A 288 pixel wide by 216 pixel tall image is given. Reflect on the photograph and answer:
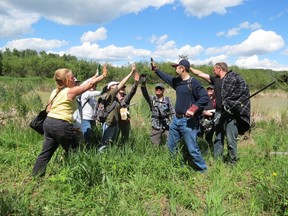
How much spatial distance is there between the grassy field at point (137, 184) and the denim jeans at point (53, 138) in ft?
0.55

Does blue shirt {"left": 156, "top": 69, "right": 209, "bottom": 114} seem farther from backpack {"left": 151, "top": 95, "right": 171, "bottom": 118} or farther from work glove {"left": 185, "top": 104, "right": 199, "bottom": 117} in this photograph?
backpack {"left": 151, "top": 95, "right": 171, "bottom": 118}

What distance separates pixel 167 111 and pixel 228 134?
1276 mm

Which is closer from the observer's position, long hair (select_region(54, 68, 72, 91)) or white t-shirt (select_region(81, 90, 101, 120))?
long hair (select_region(54, 68, 72, 91))

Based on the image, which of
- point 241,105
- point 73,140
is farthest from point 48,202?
point 241,105

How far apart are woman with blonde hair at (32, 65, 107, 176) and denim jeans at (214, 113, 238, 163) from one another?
88.5 inches

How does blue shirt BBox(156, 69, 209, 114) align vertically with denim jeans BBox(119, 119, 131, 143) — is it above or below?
above

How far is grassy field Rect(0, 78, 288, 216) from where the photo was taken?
11.3ft

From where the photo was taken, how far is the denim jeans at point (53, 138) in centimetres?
411

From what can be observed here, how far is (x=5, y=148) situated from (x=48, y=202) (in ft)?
8.29

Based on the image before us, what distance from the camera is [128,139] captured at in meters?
5.68

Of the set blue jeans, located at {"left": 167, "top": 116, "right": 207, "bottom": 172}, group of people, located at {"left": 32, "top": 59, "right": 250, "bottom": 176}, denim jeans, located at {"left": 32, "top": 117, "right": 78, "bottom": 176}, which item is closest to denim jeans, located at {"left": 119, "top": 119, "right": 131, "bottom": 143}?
group of people, located at {"left": 32, "top": 59, "right": 250, "bottom": 176}

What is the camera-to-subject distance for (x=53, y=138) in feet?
13.9

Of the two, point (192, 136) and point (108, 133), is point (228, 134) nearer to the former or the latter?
point (192, 136)

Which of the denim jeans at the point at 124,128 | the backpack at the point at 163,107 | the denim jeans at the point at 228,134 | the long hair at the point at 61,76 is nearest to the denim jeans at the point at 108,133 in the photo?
the denim jeans at the point at 124,128
